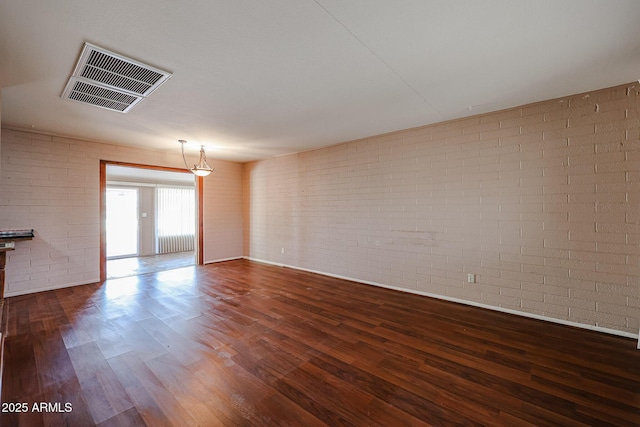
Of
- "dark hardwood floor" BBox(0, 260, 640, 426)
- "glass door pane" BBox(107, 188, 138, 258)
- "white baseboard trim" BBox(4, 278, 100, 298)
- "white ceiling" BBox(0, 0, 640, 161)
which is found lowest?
"dark hardwood floor" BBox(0, 260, 640, 426)

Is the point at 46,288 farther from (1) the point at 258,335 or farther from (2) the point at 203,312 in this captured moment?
(1) the point at 258,335

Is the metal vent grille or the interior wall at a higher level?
the metal vent grille

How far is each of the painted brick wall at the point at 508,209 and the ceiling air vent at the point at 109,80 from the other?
329 cm

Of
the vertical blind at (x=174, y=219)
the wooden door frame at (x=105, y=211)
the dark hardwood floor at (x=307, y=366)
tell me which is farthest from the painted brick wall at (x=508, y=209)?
the vertical blind at (x=174, y=219)

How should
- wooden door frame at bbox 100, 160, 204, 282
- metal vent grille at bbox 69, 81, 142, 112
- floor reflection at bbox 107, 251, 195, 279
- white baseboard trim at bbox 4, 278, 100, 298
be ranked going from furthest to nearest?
floor reflection at bbox 107, 251, 195, 279
wooden door frame at bbox 100, 160, 204, 282
white baseboard trim at bbox 4, 278, 100, 298
metal vent grille at bbox 69, 81, 142, 112

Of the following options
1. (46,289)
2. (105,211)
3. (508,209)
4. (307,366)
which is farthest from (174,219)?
(508,209)

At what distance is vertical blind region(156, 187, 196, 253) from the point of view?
830 cm

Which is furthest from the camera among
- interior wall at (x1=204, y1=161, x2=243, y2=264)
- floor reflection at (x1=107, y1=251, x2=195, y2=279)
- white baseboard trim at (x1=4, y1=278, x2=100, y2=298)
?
interior wall at (x1=204, y1=161, x2=243, y2=264)

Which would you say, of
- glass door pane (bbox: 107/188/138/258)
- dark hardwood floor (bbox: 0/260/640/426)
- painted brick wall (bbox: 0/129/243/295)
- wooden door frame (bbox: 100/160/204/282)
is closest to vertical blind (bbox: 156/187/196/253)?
glass door pane (bbox: 107/188/138/258)

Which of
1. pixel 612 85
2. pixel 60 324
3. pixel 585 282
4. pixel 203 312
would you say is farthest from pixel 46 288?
pixel 612 85

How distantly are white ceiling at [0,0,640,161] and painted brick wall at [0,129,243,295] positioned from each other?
73 cm

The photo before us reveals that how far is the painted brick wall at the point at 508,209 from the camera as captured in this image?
269cm

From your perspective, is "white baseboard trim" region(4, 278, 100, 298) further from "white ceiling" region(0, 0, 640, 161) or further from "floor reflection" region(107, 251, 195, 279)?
"white ceiling" region(0, 0, 640, 161)

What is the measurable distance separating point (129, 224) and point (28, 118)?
16.7 ft
